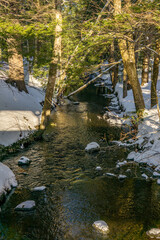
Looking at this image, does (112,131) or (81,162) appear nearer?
(81,162)

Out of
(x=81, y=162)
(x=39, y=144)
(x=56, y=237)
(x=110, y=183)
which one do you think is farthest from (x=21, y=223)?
(x=39, y=144)

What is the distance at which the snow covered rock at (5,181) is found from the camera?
6536mm

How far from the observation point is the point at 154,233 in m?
4.98

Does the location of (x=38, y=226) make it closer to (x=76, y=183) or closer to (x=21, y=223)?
(x=21, y=223)

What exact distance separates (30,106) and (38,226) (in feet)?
35.4

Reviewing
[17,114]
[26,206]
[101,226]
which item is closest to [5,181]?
[26,206]

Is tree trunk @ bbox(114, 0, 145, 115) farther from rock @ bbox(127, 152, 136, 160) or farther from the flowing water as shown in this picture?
the flowing water

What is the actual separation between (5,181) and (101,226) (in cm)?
330

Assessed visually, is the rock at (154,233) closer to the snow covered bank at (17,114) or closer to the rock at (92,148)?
the rock at (92,148)

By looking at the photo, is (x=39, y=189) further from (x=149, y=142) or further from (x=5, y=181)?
(x=149, y=142)

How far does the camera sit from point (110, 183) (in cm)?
736

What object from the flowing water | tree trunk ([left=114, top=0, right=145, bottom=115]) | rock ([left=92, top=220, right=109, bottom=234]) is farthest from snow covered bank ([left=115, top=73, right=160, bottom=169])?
rock ([left=92, top=220, right=109, bottom=234])

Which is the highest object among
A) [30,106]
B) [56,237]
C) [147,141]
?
[30,106]

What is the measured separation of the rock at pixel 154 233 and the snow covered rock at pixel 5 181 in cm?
395
